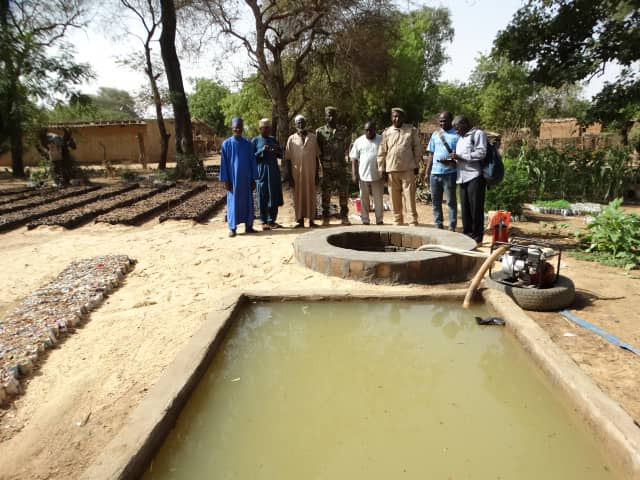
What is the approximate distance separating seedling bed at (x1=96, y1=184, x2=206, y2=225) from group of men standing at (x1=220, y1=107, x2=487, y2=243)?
2.34m

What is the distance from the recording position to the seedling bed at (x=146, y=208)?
7531mm

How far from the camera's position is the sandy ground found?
2.09 m

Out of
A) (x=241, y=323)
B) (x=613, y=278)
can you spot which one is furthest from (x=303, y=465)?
(x=613, y=278)

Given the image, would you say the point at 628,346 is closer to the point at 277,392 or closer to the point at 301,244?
the point at 277,392

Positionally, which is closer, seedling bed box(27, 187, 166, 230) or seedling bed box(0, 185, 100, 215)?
seedling bed box(27, 187, 166, 230)

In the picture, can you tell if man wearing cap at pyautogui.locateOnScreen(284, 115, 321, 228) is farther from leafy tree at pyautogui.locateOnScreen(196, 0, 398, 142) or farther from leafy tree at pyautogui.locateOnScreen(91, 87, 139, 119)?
leafy tree at pyautogui.locateOnScreen(91, 87, 139, 119)

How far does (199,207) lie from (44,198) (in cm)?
448

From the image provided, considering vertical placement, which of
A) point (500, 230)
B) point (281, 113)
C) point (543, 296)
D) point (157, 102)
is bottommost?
point (543, 296)

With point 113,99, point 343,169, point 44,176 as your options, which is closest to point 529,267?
point 343,169

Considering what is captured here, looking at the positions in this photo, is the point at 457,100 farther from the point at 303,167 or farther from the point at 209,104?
the point at 303,167

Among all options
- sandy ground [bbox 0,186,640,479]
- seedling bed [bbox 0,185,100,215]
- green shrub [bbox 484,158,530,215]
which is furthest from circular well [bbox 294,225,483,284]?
seedling bed [bbox 0,185,100,215]

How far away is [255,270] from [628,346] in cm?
330

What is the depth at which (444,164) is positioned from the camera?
558cm

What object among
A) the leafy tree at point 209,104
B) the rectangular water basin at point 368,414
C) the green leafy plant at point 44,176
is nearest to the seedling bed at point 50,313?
the rectangular water basin at point 368,414
